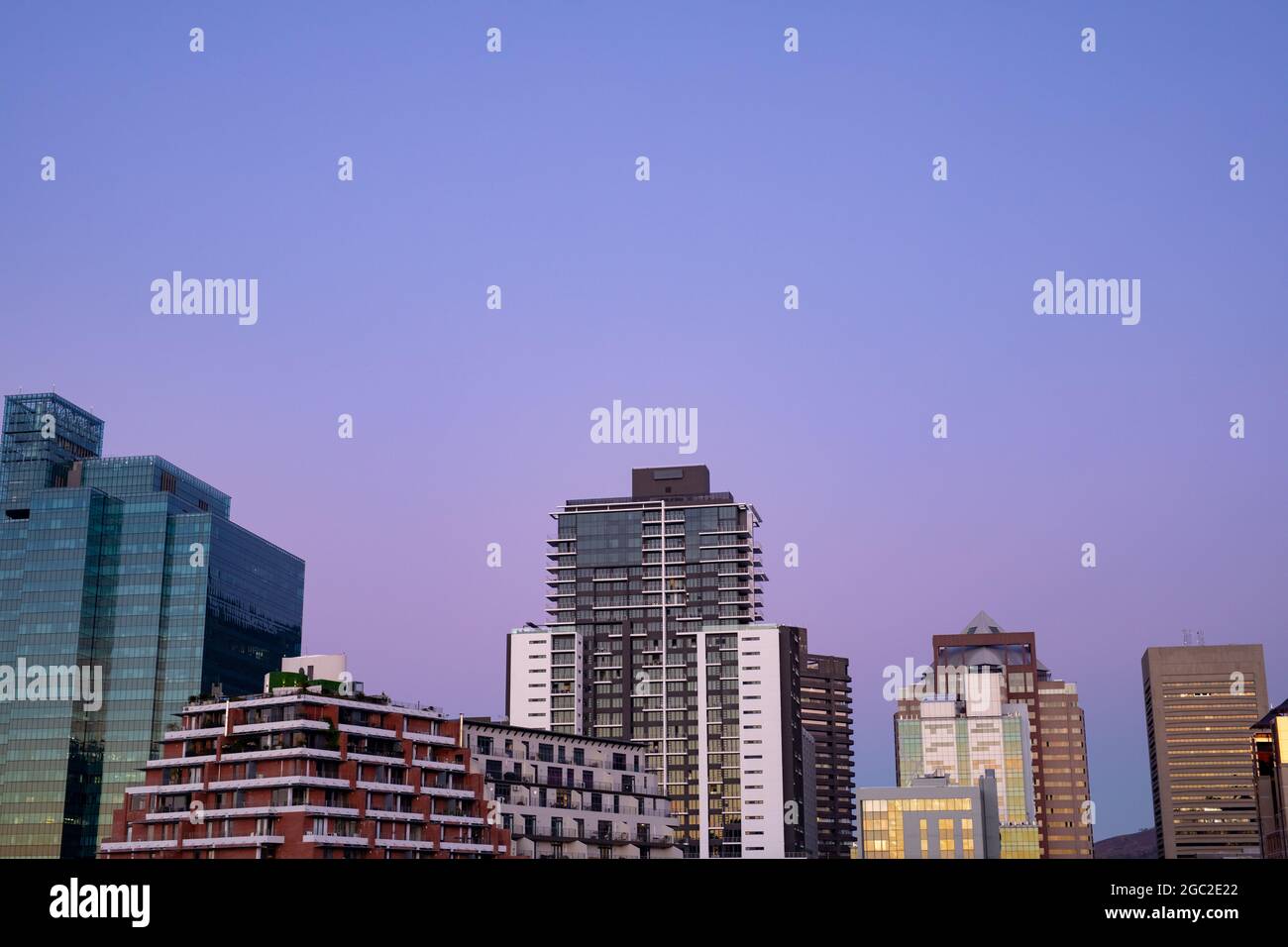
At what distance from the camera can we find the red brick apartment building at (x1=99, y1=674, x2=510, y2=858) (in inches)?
5674

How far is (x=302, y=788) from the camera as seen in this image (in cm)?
14462

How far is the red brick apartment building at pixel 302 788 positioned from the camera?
144 meters

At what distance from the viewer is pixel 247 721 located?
150125 mm
